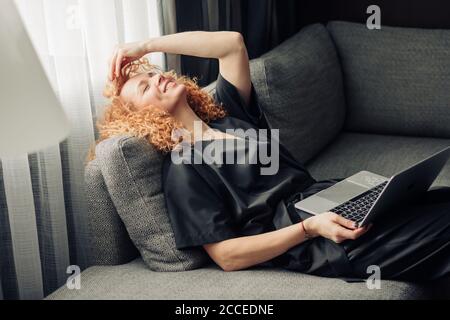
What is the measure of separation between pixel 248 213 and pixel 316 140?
868 millimetres

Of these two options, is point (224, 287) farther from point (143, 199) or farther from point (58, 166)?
point (58, 166)

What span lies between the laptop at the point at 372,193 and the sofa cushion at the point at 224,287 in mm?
170

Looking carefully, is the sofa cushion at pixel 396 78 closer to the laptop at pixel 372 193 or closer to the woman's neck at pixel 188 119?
the laptop at pixel 372 193

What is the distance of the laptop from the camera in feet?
5.43

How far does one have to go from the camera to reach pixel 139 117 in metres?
1.85

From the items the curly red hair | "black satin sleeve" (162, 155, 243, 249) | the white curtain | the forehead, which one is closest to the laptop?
"black satin sleeve" (162, 155, 243, 249)

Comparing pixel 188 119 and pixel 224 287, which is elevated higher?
pixel 188 119

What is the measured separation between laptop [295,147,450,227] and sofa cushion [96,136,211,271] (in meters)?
0.35

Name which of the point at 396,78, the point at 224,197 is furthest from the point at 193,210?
the point at 396,78

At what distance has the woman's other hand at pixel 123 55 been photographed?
1.93 m

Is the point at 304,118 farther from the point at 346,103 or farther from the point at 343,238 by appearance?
the point at 343,238
